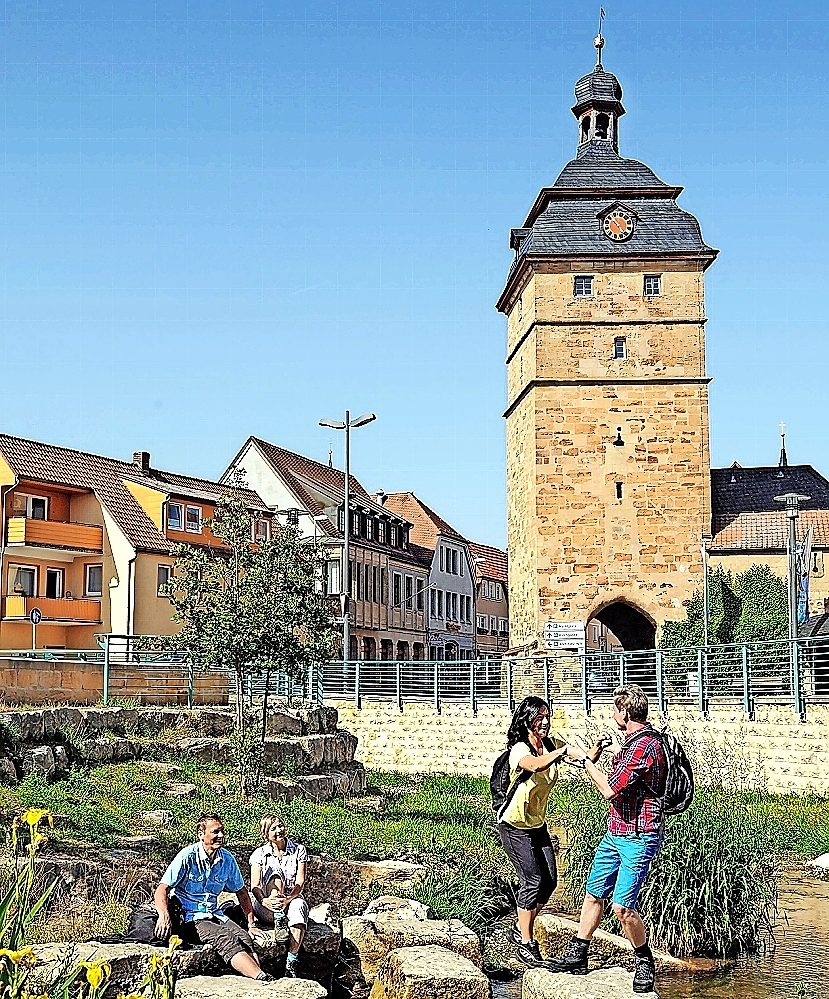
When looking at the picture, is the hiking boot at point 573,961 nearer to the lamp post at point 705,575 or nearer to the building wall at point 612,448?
the lamp post at point 705,575

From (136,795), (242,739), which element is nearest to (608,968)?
(136,795)

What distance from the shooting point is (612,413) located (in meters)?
43.8

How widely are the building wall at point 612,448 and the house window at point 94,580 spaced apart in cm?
1500

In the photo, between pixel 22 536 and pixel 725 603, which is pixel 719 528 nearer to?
pixel 725 603

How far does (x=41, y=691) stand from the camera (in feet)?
78.3

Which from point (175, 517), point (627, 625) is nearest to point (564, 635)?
point (627, 625)

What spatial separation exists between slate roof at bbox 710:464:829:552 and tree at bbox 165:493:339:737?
830 inches

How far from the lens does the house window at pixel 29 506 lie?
41188 millimetres

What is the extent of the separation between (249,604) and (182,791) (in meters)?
6.30

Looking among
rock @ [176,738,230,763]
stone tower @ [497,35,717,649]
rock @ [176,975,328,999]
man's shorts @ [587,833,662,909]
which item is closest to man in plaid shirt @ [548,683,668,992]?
man's shorts @ [587,833,662,909]

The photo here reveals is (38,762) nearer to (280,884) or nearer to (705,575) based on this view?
(280,884)

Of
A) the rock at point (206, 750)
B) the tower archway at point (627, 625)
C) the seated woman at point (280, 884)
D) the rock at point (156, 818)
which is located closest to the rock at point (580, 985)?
the seated woman at point (280, 884)

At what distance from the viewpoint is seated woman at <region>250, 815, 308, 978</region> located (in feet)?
30.2

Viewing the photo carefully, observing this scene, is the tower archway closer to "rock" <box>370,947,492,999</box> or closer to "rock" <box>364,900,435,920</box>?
"rock" <box>364,900,435,920</box>
